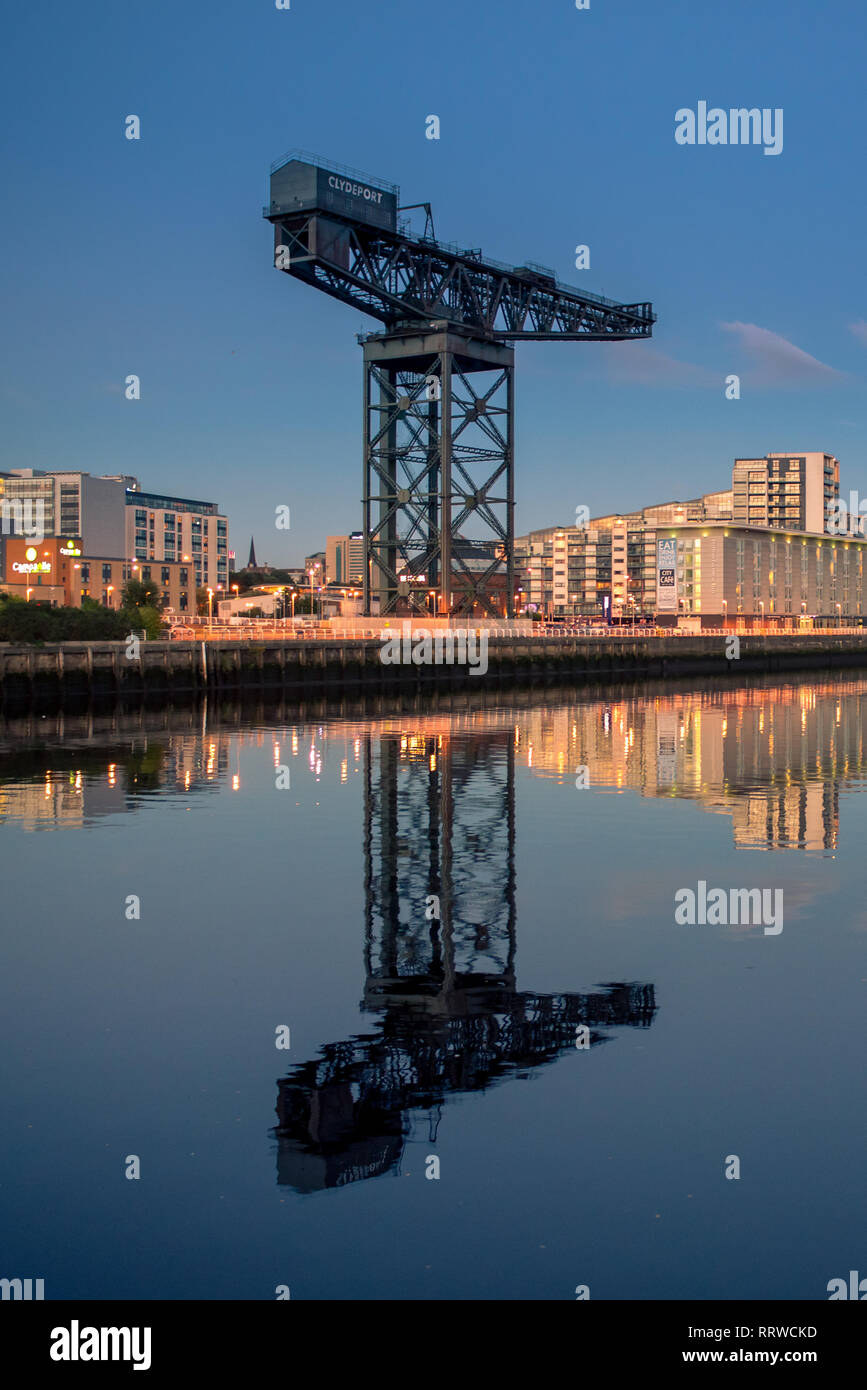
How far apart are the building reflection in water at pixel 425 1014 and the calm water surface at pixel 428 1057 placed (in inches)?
1.6

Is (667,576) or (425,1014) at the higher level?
(667,576)

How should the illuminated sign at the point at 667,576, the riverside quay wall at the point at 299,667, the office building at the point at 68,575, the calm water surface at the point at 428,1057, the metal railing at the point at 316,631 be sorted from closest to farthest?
the calm water surface at the point at 428,1057
the riverside quay wall at the point at 299,667
the metal railing at the point at 316,631
the illuminated sign at the point at 667,576
the office building at the point at 68,575

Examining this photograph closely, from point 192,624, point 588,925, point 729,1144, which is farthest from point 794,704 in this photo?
point 729,1144

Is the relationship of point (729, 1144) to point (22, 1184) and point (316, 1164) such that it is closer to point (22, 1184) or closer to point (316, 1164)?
point (316, 1164)

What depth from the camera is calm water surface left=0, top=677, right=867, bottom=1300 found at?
8133 mm

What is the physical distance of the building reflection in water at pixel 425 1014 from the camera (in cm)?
962

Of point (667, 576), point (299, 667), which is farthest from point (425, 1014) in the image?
point (667, 576)

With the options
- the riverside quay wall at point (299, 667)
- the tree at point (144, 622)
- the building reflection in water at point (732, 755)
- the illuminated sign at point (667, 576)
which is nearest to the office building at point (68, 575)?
the illuminated sign at point (667, 576)

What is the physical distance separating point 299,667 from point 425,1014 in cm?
5974
